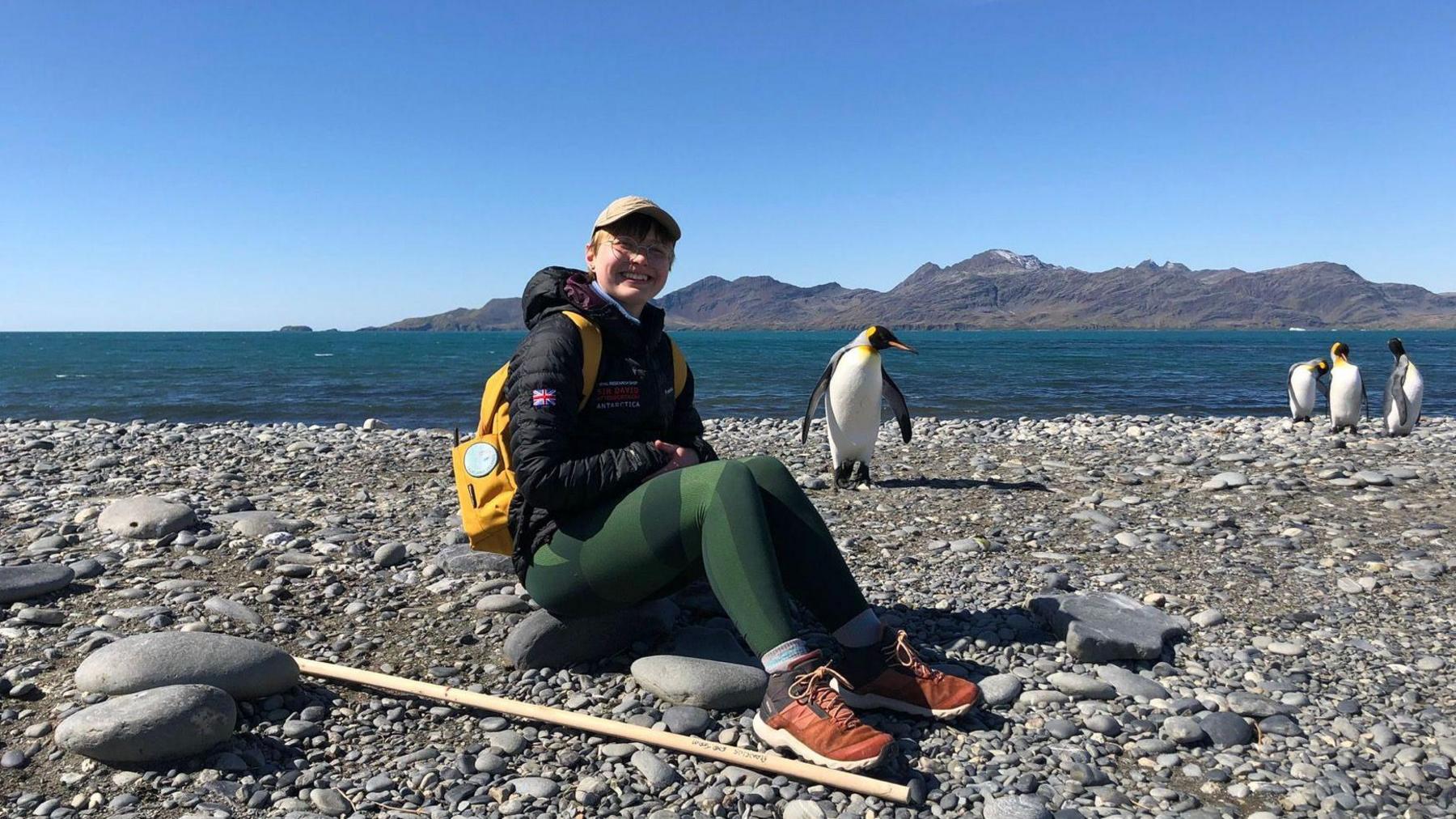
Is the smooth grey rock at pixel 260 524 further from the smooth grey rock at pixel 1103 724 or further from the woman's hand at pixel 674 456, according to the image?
the smooth grey rock at pixel 1103 724

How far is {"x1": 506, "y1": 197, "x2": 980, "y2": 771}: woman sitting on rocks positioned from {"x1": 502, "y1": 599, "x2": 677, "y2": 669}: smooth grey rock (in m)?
0.19

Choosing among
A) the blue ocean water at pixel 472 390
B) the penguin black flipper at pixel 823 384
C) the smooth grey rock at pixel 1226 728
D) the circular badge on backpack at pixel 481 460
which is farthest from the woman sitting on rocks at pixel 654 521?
the blue ocean water at pixel 472 390

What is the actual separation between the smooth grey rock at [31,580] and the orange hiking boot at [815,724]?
323 cm

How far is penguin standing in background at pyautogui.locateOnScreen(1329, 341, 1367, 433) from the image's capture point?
1299cm

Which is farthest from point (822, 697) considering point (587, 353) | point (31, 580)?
point (31, 580)

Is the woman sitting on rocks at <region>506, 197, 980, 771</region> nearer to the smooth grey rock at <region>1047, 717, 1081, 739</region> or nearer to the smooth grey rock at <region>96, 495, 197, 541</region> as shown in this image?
the smooth grey rock at <region>1047, 717, 1081, 739</region>

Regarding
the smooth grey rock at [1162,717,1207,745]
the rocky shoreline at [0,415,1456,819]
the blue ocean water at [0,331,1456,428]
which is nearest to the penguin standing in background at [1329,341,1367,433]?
the blue ocean water at [0,331,1456,428]

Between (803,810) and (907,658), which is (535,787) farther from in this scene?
(907,658)

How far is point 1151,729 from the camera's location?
9.01ft

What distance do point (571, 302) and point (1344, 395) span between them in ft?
46.4

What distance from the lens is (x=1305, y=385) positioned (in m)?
14.7

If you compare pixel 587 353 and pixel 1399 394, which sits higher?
pixel 587 353

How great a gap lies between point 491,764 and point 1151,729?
2015 mm

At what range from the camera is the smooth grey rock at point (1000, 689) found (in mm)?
2924
